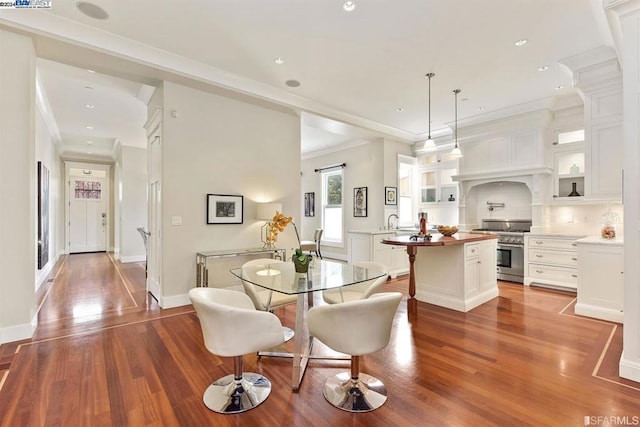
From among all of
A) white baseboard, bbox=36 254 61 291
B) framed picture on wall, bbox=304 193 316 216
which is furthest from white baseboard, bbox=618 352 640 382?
white baseboard, bbox=36 254 61 291

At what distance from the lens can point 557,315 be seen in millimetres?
3703

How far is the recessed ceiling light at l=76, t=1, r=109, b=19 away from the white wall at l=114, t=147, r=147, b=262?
5808 mm

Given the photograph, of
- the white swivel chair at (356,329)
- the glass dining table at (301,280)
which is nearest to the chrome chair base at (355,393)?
the white swivel chair at (356,329)

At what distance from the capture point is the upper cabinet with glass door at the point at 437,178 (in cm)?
684

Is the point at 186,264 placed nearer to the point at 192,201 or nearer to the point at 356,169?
the point at 192,201

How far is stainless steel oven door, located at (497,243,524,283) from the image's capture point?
527cm

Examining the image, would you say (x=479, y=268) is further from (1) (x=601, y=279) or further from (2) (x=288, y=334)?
(2) (x=288, y=334)

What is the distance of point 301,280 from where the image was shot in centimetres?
243

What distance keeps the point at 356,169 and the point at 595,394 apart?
6191 mm

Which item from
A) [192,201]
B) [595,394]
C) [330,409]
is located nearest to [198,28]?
[192,201]

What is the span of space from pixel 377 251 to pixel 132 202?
6623 millimetres

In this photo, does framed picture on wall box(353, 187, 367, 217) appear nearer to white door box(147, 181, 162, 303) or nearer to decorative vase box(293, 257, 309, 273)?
white door box(147, 181, 162, 303)

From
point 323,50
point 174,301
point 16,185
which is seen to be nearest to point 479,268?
point 323,50

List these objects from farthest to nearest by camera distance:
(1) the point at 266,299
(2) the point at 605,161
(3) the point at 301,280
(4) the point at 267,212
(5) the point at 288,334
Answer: (4) the point at 267,212 < (2) the point at 605,161 < (5) the point at 288,334 < (1) the point at 266,299 < (3) the point at 301,280
